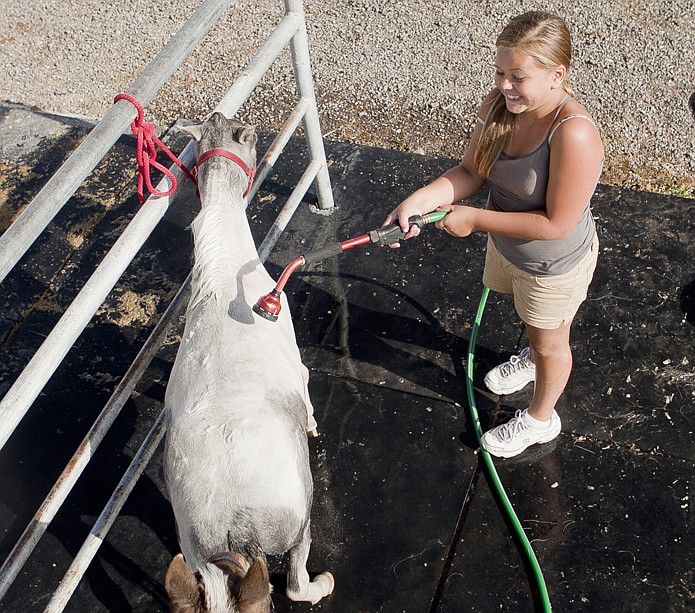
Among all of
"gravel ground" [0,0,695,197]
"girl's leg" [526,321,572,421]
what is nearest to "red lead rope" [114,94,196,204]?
"girl's leg" [526,321,572,421]

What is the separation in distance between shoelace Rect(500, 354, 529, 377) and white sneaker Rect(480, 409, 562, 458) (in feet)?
0.90

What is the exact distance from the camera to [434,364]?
3.81 m

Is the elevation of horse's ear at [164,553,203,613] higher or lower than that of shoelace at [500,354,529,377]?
lower

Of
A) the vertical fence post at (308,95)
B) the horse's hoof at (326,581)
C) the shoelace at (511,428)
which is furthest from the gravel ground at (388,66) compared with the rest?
the horse's hoof at (326,581)

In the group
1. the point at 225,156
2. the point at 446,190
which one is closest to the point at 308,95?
the point at 225,156

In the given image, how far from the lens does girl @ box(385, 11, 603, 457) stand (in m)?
2.29

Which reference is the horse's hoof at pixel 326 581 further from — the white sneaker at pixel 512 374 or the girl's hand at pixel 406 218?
the girl's hand at pixel 406 218

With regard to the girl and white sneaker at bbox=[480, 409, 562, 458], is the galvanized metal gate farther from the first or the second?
white sneaker at bbox=[480, 409, 562, 458]

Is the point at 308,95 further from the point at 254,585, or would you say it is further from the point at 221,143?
the point at 254,585

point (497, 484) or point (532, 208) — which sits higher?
point (532, 208)

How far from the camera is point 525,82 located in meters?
2.30

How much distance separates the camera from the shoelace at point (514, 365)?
3562mm

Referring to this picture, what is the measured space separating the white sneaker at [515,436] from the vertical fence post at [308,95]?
207 cm

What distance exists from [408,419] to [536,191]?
4.98 feet
